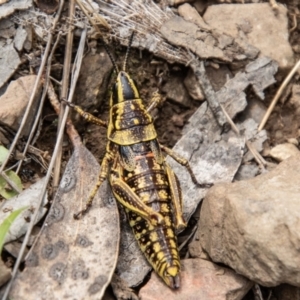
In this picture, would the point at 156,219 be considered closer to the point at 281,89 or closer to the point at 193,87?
the point at 193,87

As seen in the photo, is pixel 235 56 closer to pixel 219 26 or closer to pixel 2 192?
pixel 219 26

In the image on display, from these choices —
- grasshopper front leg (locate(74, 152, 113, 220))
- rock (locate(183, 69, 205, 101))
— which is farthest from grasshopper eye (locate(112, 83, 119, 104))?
rock (locate(183, 69, 205, 101))

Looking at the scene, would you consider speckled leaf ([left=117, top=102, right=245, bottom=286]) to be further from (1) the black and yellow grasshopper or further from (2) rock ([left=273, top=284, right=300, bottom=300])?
(2) rock ([left=273, top=284, right=300, bottom=300])

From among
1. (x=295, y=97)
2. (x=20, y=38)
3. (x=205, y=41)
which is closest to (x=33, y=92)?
(x=20, y=38)

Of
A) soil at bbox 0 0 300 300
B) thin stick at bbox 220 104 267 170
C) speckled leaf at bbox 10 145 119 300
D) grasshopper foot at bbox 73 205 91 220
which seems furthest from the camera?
soil at bbox 0 0 300 300

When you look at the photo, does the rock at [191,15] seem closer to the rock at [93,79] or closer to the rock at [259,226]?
the rock at [93,79]

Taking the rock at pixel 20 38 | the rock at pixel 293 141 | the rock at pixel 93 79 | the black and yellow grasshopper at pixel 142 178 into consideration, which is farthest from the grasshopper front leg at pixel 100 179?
the rock at pixel 293 141
